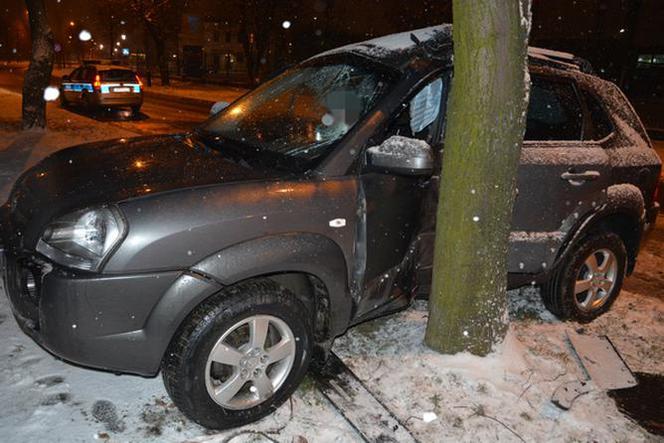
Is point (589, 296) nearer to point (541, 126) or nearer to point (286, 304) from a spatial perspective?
point (541, 126)

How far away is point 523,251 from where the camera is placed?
12.4 ft

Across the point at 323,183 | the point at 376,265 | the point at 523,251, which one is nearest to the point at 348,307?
the point at 376,265

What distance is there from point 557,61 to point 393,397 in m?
2.61

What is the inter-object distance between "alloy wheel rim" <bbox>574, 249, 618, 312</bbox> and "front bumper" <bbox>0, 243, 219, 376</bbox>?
116 inches

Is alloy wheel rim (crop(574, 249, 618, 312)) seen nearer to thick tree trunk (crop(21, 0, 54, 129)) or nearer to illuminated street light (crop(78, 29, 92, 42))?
thick tree trunk (crop(21, 0, 54, 129))

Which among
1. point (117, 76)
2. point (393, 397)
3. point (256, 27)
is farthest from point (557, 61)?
point (256, 27)

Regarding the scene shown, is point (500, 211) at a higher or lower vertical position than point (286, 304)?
higher

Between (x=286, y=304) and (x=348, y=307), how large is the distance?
44cm

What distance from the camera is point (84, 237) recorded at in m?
2.50

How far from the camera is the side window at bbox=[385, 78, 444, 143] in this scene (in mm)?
3393

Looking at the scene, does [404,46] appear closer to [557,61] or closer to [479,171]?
[479,171]

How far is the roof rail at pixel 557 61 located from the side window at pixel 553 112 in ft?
0.44

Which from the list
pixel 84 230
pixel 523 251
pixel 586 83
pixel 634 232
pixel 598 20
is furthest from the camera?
pixel 598 20

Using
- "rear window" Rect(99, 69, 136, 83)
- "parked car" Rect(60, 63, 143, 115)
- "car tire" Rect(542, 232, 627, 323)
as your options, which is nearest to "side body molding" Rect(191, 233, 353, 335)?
"car tire" Rect(542, 232, 627, 323)
